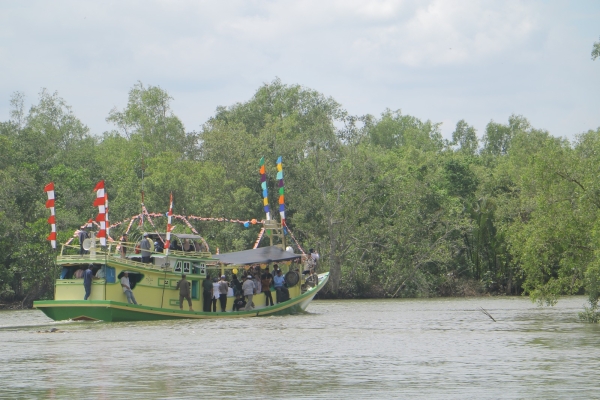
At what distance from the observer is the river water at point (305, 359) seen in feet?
49.7

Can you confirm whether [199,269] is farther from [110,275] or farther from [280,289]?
[110,275]

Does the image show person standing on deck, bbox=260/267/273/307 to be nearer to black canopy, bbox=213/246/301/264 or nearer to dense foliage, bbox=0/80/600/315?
black canopy, bbox=213/246/301/264

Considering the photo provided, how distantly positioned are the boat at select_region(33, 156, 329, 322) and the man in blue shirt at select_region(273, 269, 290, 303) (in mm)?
50

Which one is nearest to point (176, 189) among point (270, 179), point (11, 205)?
point (270, 179)

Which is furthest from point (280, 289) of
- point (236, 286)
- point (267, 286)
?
point (236, 286)

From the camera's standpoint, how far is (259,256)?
3794 cm

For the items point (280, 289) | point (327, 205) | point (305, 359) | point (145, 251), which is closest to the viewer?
point (305, 359)

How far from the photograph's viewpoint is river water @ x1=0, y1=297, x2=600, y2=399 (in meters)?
15.1

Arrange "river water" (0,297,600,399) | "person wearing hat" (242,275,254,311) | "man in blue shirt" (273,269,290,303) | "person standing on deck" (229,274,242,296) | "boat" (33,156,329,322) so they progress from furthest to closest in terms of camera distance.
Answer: "man in blue shirt" (273,269,290,303) → "person standing on deck" (229,274,242,296) → "person wearing hat" (242,275,254,311) → "boat" (33,156,329,322) → "river water" (0,297,600,399)

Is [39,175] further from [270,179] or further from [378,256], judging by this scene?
[378,256]

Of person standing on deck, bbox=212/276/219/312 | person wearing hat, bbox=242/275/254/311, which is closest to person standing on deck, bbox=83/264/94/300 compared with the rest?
person standing on deck, bbox=212/276/219/312

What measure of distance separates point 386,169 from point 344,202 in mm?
10224

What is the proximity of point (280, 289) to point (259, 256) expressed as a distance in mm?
1538

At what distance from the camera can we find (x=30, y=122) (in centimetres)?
8412
